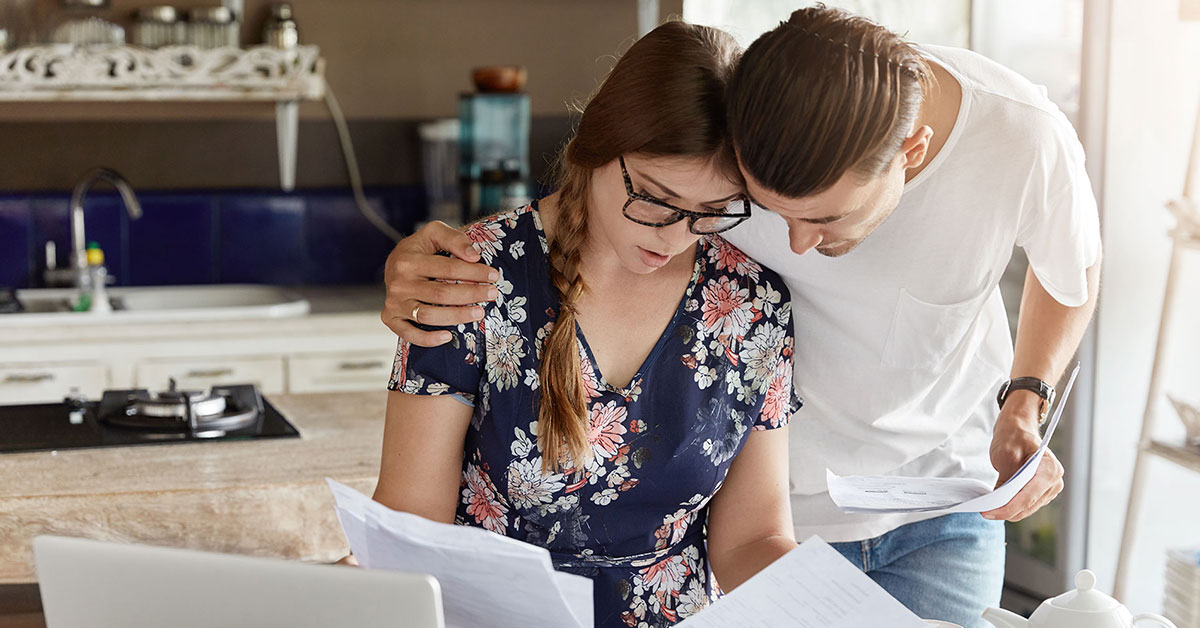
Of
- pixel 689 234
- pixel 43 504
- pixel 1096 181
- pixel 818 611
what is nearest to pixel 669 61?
pixel 689 234

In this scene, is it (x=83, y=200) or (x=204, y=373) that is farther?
(x=83, y=200)

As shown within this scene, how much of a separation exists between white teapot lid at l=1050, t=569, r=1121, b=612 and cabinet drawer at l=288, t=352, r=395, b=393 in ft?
8.46

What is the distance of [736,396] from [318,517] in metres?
0.62

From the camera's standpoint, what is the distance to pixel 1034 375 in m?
1.58

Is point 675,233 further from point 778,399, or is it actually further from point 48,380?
point 48,380

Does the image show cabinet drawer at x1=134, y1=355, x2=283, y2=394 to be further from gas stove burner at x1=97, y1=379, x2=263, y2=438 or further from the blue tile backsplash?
gas stove burner at x1=97, y1=379, x2=263, y2=438

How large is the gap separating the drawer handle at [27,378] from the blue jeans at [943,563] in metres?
2.39

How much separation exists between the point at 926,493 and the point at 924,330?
1.16 feet

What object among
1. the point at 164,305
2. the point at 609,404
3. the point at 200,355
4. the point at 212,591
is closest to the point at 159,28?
the point at 164,305

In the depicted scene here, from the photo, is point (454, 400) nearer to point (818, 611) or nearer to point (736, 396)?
point (736, 396)

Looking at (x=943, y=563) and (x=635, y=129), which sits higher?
(x=635, y=129)

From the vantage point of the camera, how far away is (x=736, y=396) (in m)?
1.46

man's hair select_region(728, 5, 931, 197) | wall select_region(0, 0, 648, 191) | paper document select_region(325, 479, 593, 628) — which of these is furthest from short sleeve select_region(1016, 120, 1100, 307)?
wall select_region(0, 0, 648, 191)

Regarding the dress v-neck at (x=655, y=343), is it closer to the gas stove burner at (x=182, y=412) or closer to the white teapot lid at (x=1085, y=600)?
the white teapot lid at (x=1085, y=600)
